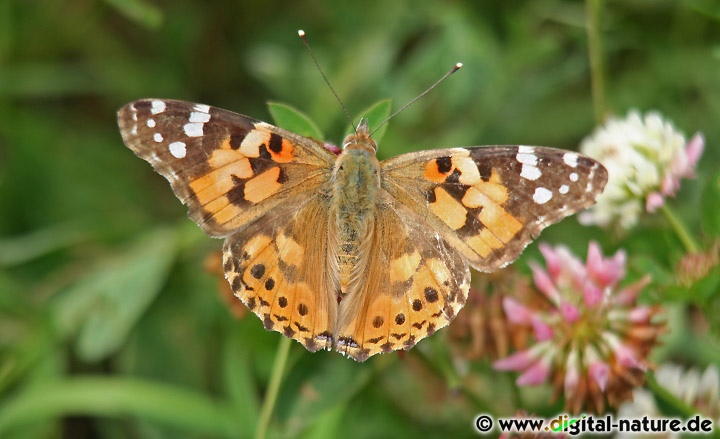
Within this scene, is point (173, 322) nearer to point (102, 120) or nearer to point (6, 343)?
point (6, 343)

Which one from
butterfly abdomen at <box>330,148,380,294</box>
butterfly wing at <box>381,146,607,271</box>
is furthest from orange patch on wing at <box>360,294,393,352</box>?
butterfly wing at <box>381,146,607,271</box>

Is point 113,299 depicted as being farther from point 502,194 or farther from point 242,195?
point 502,194

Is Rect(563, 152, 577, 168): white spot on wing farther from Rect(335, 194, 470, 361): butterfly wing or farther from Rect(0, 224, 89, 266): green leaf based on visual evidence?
Rect(0, 224, 89, 266): green leaf

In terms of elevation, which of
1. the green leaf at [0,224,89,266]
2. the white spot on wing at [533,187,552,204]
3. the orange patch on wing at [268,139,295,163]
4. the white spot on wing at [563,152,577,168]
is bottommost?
the white spot on wing at [533,187,552,204]

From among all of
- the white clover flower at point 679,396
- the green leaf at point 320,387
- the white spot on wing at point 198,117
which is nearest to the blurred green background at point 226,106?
the green leaf at point 320,387

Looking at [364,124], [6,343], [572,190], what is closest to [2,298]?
[6,343]

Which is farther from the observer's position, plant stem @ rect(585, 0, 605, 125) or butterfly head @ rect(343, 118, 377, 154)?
plant stem @ rect(585, 0, 605, 125)
